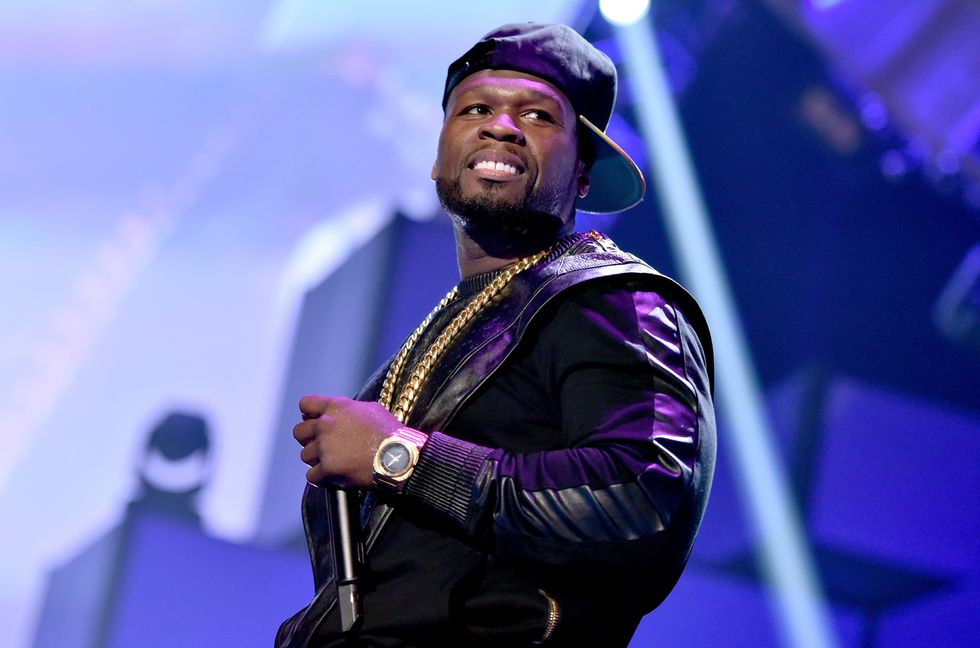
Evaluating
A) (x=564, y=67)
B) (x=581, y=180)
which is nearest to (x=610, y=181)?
(x=581, y=180)

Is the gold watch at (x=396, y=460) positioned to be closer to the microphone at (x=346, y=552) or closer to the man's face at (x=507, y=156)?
the microphone at (x=346, y=552)

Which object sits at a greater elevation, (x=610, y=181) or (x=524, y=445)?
(x=610, y=181)

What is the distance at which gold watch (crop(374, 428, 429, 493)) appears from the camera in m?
1.60

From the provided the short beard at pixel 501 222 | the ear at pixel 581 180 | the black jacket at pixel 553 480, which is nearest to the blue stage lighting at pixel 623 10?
the ear at pixel 581 180

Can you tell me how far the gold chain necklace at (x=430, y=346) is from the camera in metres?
1.86

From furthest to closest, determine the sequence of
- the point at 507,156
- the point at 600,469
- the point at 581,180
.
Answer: the point at 581,180 → the point at 507,156 → the point at 600,469

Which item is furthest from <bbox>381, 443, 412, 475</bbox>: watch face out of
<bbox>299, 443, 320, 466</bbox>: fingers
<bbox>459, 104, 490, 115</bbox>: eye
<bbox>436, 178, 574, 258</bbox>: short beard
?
<bbox>459, 104, 490, 115</bbox>: eye

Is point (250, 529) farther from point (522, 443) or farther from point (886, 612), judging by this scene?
point (522, 443)

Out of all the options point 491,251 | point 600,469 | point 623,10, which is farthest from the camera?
point 623,10

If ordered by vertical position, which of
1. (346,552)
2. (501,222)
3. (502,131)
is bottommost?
(346,552)

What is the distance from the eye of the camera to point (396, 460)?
1.61 m

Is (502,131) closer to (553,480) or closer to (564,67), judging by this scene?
(564,67)

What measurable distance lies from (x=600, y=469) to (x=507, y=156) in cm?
60

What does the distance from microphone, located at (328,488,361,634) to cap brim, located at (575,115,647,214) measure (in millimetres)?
769
